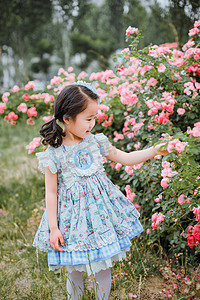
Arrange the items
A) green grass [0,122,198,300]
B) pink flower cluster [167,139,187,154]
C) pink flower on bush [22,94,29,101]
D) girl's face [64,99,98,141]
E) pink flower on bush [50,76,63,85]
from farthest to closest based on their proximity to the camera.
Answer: pink flower on bush [22,94,29,101] < pink flower on bush [50,76,63,85] < green grass [0,122,198,300] < girl's face [64,99,98,141] < pink flower cluster [167,139,187,154]

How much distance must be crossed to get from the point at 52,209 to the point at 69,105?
1.64ft

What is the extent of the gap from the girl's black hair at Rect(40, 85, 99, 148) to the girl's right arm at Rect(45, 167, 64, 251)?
16 cm

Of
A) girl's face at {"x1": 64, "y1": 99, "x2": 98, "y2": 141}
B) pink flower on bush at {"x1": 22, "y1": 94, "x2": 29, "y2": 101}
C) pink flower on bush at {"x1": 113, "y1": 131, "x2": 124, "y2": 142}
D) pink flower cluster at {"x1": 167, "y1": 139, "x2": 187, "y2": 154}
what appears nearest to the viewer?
pink flower cluster at {"x1": 167, "y1": 139, "x2": 187, "y2": 154}

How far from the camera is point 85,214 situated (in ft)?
4.56

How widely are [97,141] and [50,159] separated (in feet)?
0.91

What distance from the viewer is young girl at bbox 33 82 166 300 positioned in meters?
1.38

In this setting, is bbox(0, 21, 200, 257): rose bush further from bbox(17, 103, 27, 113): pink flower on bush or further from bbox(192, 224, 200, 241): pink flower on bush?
bbox(17, 103, 27, 113): pink flower on bush

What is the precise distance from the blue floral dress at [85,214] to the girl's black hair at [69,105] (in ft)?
0.19

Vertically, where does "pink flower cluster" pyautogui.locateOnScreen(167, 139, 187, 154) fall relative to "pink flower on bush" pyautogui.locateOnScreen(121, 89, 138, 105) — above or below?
below

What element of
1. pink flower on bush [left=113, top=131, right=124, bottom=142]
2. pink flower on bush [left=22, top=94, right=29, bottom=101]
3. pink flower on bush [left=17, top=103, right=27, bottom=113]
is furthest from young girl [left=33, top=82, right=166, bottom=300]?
pink flower on bush [left=22, top=94, right=29, bottom=101]

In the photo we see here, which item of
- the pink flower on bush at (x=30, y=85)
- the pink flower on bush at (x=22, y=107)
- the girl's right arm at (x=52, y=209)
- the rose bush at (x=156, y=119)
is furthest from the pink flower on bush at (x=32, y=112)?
the girl's right arm at (x=52, y=209)

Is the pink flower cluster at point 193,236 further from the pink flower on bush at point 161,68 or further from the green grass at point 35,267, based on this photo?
the pink flower on bush at point 161,68

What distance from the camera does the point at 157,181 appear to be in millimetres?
2111

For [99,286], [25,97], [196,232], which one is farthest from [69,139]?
[25,97]
